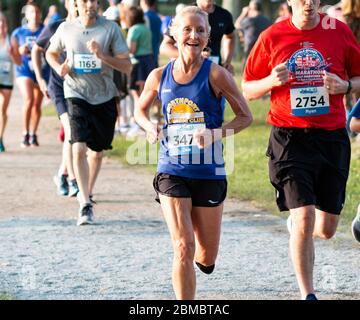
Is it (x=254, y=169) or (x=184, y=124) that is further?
(x=254, y=169)

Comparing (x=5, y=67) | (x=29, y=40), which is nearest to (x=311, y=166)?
(x=5, y=67)

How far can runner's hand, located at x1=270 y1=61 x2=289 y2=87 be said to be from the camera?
21.5ft

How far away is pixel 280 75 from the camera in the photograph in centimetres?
656

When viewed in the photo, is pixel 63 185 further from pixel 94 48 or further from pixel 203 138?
pixel 203 138

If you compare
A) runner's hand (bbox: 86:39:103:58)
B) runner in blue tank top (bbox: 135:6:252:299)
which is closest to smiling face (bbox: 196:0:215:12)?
runner's hand (bbox: 86:39:103:58)

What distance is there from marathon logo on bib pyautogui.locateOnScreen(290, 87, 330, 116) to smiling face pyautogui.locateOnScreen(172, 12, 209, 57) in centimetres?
75

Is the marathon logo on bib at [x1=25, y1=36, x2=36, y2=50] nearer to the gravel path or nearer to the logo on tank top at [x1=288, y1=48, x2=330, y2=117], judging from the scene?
the gravel path

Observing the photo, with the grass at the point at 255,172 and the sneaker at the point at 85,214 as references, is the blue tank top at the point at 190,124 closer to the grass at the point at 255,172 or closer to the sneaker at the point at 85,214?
Answer: the sneaker at the point at 85,214

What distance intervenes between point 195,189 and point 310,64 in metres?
1.09

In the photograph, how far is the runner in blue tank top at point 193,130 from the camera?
6.24 metres

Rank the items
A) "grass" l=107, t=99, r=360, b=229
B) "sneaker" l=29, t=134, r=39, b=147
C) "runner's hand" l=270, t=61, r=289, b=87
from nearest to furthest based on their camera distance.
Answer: "runner's hand" l=270, t=61, r=289, b=87 → "grass" l=107, t=99, r=360, b=229 → "sneaker" l=29, t=134, r=39, b=147

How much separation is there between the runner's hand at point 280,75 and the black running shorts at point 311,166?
1.16ft
